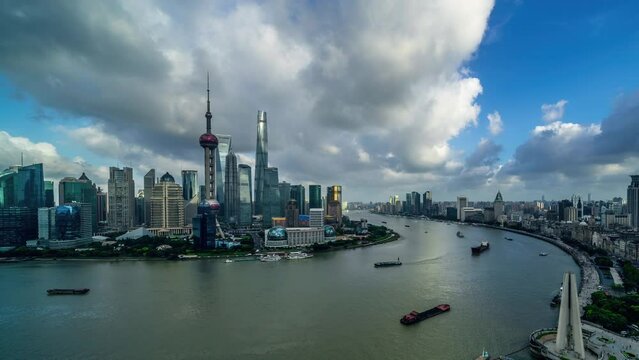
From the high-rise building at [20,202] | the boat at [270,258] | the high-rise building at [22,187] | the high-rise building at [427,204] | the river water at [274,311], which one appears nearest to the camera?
the river water at [274,311]

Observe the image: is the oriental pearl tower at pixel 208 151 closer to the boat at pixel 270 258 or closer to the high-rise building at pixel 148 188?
the boat at pixel 270 258

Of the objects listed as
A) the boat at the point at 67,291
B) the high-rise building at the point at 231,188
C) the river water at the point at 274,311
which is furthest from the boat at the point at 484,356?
the high-rise building at the point at 231,188

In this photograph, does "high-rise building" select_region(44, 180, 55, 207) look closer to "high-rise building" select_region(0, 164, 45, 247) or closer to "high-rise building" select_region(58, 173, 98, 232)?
"high-rise building" select_region(58, 173, 98, 232)

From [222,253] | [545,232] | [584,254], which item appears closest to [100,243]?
[222,253]

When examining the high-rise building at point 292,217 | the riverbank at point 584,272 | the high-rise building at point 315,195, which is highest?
the high-rise building at point 315,195

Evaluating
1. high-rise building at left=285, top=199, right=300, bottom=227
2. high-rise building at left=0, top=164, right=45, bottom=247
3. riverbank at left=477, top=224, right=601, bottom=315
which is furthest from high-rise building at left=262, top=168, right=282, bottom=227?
riverbank at left=477, top=224, right=601, bottom=315

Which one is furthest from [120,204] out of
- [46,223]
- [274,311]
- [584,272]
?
[584,272]

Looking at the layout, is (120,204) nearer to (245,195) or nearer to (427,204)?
(245,195)
